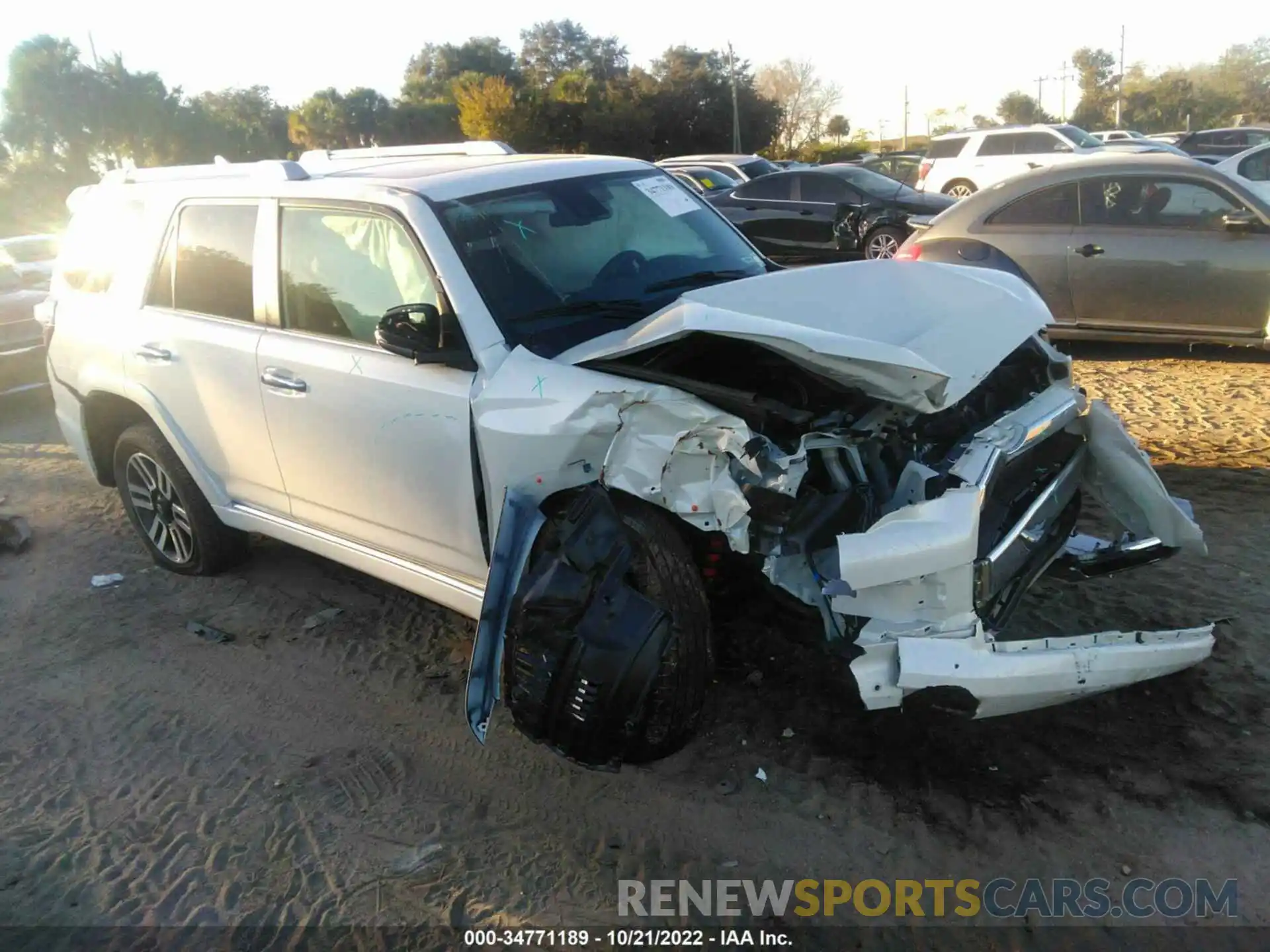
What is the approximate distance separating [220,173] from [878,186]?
10.7 meters

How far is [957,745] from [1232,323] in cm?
533

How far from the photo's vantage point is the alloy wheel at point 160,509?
205 inches

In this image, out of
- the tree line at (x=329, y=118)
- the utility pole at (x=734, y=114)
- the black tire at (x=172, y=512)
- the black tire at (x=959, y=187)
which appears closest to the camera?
the black tire at (x=172, y=512)

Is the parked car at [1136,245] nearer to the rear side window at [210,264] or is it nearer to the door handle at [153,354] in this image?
the rear side window at [210,264]

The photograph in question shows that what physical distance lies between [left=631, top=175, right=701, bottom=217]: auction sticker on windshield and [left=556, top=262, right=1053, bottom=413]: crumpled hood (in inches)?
29.9

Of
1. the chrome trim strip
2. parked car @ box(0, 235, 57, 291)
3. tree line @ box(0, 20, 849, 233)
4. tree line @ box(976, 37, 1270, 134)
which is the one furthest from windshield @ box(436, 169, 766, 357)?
tree line @ box(976, 37, 1270, 134)

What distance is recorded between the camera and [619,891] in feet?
9.71

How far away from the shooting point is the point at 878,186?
1379cm

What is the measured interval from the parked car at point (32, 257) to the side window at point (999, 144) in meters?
15.2

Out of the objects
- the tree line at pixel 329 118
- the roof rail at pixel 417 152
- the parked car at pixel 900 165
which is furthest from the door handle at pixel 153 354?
the tree line at pixel 329 118

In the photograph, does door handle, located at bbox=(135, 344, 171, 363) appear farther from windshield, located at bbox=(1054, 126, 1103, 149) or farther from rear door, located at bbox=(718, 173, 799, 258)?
windshield, located at bbox=(1054, 126, 1103, 149)

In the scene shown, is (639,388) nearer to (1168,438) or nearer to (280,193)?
(280,193)

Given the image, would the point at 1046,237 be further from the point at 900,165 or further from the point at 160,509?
the point at 900,165

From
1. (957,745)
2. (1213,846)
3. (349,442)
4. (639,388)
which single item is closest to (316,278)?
(349,442)
